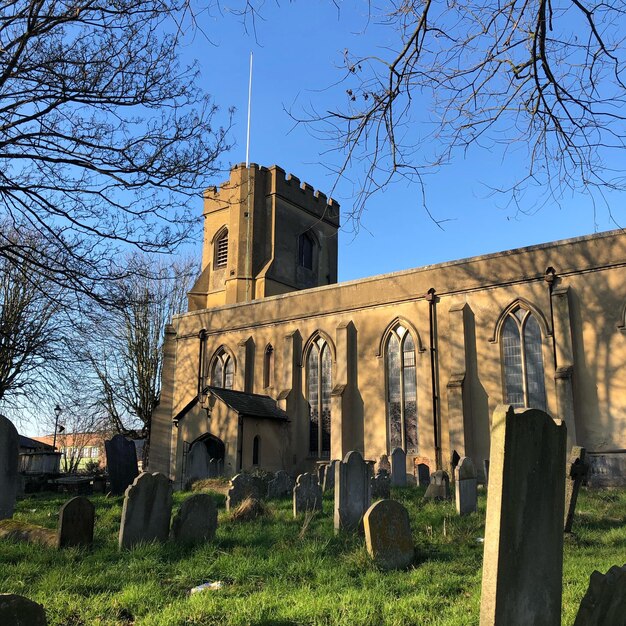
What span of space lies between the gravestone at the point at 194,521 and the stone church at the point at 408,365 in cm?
933

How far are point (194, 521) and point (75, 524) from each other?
4.62 feet

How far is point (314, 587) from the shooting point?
18.5 feet

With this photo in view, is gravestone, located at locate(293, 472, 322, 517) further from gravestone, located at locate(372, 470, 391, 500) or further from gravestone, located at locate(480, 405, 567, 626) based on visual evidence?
gravestone, located at locate(480, 405, 567, 626)

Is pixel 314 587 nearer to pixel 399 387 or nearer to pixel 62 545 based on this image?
pixel 62 545

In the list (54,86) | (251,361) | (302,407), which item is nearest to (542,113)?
(54,86)

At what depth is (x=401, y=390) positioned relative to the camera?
21188mm

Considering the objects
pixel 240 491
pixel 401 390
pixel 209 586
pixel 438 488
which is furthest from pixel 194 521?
pixel 401 390

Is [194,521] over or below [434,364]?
below

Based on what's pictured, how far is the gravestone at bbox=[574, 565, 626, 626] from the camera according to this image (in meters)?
3.70

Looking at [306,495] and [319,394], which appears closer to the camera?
[306,495]

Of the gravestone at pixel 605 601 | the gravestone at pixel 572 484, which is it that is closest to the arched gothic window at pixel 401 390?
the gravestone at pixel 572 484

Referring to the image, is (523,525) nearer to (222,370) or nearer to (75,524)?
(75,524)

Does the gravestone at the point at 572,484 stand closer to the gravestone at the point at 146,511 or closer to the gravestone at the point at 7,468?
the gravestone at the point at 146,511

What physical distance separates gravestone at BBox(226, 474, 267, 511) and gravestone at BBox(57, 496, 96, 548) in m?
3.30
